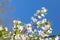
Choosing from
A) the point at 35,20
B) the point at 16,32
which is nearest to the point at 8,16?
the point at 35,20

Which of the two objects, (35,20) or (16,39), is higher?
(35,20)

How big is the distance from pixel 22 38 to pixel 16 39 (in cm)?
4

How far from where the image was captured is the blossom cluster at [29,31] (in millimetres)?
958

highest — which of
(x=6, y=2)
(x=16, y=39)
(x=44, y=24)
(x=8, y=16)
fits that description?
(x=6, y=2)

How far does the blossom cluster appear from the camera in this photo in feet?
3.14

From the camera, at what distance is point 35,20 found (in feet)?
3.64

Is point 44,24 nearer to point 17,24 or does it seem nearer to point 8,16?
point 17,24

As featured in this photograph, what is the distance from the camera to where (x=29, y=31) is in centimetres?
102

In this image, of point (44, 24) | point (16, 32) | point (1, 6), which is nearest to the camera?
point (16, 32)

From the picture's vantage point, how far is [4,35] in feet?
3.16

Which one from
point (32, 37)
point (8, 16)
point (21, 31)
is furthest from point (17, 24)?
point (8, 16)

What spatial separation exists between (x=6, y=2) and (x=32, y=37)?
1287mm

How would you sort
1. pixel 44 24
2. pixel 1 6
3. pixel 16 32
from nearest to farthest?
pixel 16 32 < pixel 44 24 < pixel 1 6

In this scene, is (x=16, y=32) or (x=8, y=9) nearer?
(x=16, y=32)
